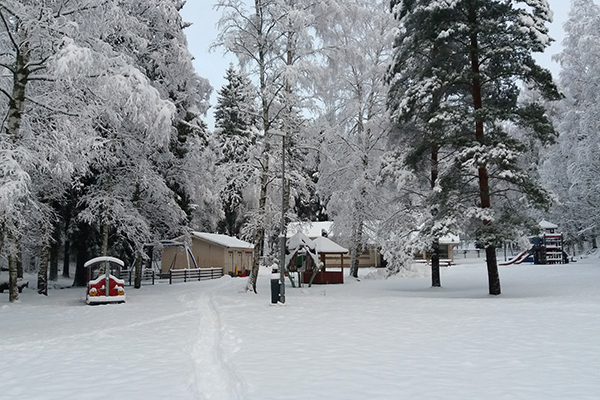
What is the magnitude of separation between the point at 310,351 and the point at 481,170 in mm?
12080

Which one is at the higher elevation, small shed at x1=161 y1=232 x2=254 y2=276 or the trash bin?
small shed at x1=161 y1=232 x2=254 y2=276

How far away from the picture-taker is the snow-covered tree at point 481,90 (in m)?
17.0

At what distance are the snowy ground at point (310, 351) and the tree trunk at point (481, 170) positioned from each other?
6.36 ft

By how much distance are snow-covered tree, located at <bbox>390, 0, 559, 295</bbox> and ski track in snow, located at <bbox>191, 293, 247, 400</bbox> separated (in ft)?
32.7

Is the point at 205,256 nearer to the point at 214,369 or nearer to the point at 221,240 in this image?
the point at 221,240

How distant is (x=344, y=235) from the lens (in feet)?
99.7

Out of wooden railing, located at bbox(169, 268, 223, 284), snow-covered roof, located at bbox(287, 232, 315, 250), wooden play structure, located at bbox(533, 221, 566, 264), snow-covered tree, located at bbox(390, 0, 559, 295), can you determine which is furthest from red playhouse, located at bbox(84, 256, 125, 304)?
wooden play structure, located at bbox(533, 221, 566, 264)

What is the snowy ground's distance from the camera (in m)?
6.28

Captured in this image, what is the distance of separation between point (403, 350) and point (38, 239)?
1812 cm

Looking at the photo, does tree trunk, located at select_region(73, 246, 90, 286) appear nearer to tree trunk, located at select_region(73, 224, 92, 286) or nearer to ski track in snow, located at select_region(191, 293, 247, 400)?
tree trunk, located at select_region(73, 224, 92, 286)

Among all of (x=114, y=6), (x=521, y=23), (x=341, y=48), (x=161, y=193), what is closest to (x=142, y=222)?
(x=161, y=193)

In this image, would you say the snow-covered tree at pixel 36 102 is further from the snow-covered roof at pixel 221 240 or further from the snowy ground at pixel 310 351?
the snow-covered roof at pixel 221 240

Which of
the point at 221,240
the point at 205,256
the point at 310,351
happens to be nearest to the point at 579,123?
the point at 310,351

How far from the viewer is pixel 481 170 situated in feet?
59.7
